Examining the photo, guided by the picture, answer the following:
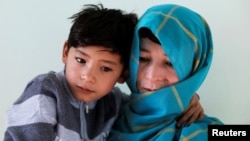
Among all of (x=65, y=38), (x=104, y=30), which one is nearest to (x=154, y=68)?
(x=104, y=30)

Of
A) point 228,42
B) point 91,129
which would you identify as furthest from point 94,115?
point 228,42

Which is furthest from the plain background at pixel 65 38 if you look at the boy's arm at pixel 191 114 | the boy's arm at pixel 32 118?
the boy's arm at pixel 32 118

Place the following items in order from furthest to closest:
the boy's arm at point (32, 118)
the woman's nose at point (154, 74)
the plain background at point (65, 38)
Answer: the plain background at point (65, 38) → the woman's nose at point (154, 74) → the boy's arm at point (32, 118)

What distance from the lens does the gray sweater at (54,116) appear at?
0.73 meters

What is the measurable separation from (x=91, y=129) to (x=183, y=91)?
24 centimetres

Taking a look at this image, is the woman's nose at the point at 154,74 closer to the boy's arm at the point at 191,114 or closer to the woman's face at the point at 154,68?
the woman's face at the point at 154,68

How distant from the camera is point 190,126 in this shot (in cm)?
86

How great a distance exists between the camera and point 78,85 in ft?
2.66

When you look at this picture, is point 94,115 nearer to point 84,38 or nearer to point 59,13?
point 84,38

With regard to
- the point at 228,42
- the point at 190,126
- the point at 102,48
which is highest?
the point at 102,48

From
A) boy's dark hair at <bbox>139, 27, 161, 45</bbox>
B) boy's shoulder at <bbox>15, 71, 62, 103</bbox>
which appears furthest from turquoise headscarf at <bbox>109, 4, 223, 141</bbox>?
boy's shoulder at <bbox>15, 71, 62, 103</bbox>

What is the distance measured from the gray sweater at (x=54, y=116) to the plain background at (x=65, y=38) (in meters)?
0.25

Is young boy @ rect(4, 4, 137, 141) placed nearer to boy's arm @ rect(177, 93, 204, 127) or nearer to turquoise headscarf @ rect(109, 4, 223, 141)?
turquoise headscarf @ rect(109, 4, 223, 141)

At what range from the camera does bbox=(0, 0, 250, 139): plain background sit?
1.06 m
